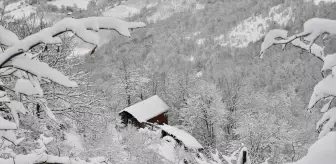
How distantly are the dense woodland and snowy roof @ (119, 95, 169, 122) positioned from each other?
2260mm

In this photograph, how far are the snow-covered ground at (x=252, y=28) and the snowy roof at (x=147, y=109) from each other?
3096 inches

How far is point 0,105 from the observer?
1938mm

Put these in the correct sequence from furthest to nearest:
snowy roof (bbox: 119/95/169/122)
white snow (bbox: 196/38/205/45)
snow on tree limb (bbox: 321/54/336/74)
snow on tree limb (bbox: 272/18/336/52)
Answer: white snow (bbox: 196/38/205/45)
snowy roof (bbox: 119/95/169/122)
snow on tree limb (bbox: 321/54/336/74)
snow on tree limb (bbox: 272/18/336/52)

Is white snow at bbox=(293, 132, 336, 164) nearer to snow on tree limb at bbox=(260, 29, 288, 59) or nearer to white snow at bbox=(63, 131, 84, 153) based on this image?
snow on tree limb at bbox=(260, 29, 288, 59)

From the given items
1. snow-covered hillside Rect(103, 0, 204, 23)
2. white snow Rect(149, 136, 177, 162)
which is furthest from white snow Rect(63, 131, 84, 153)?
snow-covered hillside Rect(103, 0, 204, 23)

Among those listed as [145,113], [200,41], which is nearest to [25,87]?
[145,113]

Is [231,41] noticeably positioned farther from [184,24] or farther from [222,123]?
[222,123]

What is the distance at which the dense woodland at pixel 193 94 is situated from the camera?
9.62 m

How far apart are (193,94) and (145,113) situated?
4.91 m

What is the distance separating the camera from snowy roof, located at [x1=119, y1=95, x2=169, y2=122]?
111 feet

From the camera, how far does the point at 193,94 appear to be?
3547cm

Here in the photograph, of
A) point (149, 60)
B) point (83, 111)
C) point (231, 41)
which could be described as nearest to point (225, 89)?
point (83, 111)

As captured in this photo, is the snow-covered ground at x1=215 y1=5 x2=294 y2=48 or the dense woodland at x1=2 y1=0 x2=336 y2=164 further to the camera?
the snow-covered ground at x1=215 y1=5 x2=294 y2=48

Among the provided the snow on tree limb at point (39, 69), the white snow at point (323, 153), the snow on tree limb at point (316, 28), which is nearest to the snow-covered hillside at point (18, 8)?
the snow on tree limb at point (39, 69)
